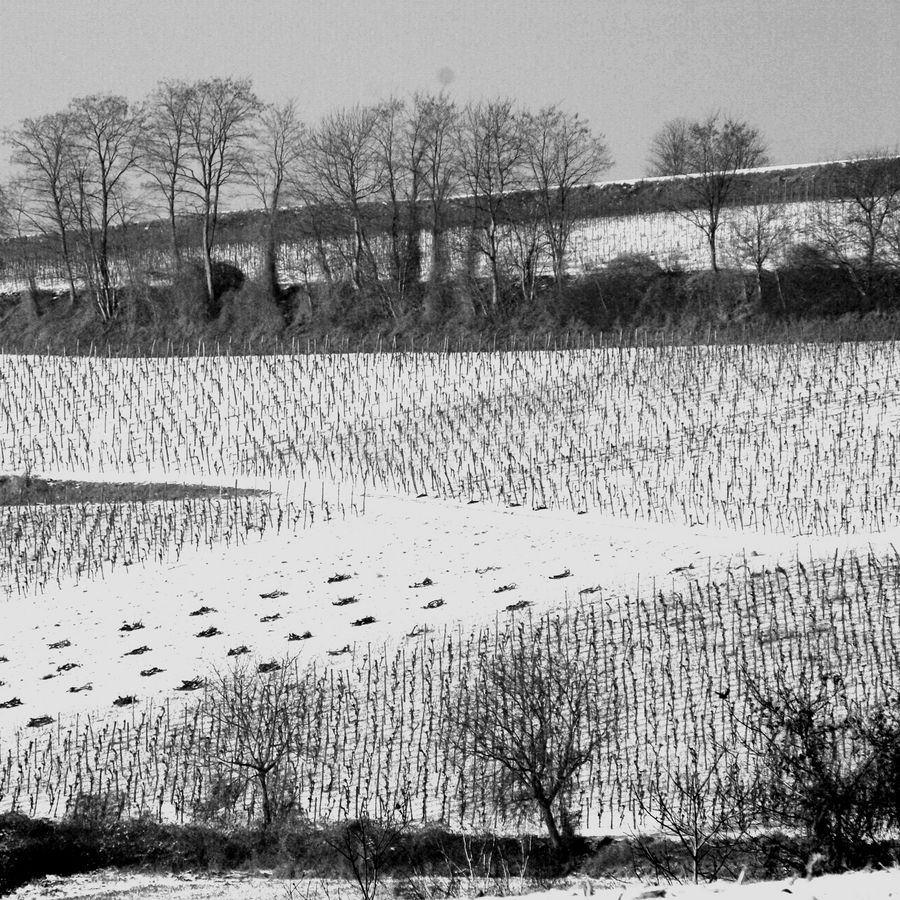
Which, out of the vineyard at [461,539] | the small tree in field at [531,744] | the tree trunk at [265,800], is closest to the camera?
the small tree in field at [531,744]

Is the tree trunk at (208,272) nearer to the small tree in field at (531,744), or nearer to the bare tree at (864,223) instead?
the bare tree at (864,223)

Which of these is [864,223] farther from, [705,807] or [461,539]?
[705,807]

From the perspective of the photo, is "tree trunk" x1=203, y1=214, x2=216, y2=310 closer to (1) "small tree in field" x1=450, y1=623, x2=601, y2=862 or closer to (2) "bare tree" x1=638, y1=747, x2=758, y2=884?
(1) "small tree in field" x1=450, y1=623, x2=601, y2=862

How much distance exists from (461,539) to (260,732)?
1070 cm

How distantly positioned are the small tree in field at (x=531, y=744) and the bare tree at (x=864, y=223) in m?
36.4

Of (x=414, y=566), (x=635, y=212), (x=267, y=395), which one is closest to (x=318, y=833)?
(x=414, y=566)

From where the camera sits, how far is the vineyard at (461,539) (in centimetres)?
1630

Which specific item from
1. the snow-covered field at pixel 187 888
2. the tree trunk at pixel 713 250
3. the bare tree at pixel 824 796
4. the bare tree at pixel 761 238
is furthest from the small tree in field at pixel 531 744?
the tree trunk at pixel 713 250

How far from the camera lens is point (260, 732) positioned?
15781mm

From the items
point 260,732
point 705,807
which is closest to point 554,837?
point 705,807

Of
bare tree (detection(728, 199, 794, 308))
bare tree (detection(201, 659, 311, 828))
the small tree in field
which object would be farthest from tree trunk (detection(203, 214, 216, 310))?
the small tree in field

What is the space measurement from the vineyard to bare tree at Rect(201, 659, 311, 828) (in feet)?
0.65

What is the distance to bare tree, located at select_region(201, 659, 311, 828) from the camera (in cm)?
1541

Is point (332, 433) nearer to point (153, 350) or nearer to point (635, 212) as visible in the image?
point (153, 350)
